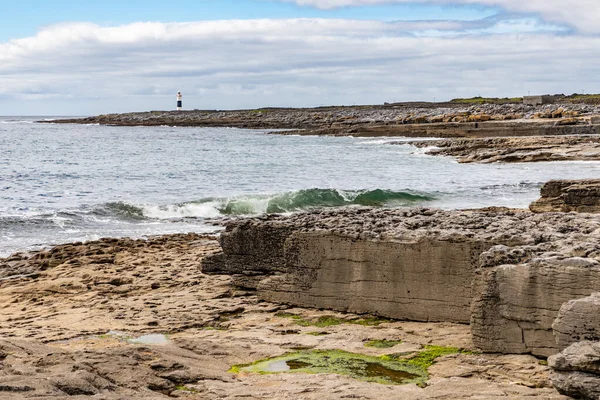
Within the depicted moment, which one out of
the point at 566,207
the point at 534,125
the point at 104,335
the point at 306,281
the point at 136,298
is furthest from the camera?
the point at 534,125

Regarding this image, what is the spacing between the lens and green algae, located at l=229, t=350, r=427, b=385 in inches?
254

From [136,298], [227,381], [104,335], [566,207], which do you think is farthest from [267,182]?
[227,381]

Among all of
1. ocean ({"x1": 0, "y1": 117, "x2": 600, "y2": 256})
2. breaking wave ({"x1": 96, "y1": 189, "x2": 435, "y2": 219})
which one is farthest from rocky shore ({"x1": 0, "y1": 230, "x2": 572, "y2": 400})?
breaking wave ({"x1": 96, "y1": 189, "x2": 435, "y2": 219})

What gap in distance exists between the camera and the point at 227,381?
6.11 m

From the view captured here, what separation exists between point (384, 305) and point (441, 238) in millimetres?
946

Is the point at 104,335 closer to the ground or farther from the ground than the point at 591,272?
closer to the ground

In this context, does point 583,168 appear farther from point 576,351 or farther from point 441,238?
point 576,351

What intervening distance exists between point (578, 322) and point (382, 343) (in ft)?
6.95

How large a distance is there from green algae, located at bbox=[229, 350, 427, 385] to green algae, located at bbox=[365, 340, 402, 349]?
344mm

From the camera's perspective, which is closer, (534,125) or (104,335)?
(104,335)

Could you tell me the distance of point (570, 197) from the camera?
47.4 feet

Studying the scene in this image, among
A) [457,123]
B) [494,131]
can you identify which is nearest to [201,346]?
[494,131]

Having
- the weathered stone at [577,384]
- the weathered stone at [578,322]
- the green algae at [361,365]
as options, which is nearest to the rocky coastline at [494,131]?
the green algae at [361,365]

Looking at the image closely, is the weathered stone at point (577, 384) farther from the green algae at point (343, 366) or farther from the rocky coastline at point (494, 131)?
the rocky coastline at point (494, 131)
